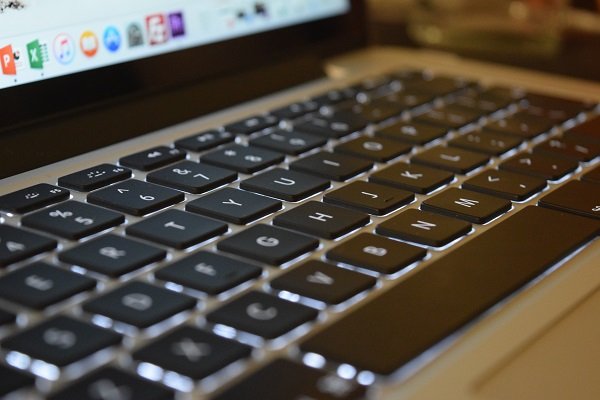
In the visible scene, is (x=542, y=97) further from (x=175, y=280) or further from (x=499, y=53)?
(x=175, y=280)

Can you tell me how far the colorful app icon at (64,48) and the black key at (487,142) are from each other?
0.25 metres

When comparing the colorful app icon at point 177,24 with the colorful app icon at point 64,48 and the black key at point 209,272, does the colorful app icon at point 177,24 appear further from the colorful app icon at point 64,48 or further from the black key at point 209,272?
the black key at point 209,272

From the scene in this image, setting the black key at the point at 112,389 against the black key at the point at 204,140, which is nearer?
the black key at the point at 112,389

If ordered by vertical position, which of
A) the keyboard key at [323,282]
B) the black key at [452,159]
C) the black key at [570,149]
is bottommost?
the black key at [570,149]

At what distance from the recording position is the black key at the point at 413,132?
1.95ft

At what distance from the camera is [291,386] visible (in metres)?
0.32

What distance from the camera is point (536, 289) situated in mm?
413

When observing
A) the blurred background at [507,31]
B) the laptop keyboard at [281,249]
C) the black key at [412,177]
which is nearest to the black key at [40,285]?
the laptop keyboard at [281,249]

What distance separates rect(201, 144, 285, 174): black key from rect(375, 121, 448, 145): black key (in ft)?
0.31

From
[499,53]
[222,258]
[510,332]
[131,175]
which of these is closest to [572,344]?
[510,332]

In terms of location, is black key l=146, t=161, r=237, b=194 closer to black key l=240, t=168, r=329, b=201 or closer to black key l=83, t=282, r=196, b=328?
black key l=240, t=168, r=329, b=201

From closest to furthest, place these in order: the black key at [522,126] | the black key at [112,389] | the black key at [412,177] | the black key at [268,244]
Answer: the black key at [112,389] → the black key at [268,244] → the black key at [412,177] → the black key at [522,126]

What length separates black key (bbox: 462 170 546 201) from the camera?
503 millimetres

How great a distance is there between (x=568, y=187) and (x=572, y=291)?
0.12 meters
